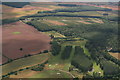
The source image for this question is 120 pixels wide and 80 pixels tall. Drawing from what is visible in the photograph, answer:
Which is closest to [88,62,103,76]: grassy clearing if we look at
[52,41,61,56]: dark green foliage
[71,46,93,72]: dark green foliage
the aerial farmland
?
the aerial farmland

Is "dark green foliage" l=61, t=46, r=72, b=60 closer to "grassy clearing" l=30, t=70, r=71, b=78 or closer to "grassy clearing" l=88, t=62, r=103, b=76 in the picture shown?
"grassy clearing" l=30, t=70, r=71, b=78

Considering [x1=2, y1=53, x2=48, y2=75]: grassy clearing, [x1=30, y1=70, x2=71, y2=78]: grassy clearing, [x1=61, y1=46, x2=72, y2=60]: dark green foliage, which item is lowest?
[x1=30, y1=70, x2=71, y2=78]: grassy clearing

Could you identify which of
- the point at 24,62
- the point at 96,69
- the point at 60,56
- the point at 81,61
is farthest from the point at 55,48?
the point at 96,69

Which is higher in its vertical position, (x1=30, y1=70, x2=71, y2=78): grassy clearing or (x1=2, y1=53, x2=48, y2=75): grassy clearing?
(x1=2, y1=53, x2=48, y2=75): grassy clearing

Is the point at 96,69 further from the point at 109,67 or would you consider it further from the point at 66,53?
the point at 66,53

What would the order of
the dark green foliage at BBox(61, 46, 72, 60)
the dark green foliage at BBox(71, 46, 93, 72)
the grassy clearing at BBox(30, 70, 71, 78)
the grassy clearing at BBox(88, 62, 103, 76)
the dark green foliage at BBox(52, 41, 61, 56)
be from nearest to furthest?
the grassy clearing at BBox(30, 70, 71, 78), the grassy clearing at BBox(88, 62, 103, 76), the dark green foliage at BBox(71, 46, 93, 72), the dark green foliage at BBox(61, 46, 72, 60), the dark green foliage at BBox(52, 41, 61, 56)

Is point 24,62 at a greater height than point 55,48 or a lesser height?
lesser
